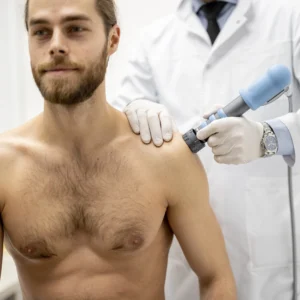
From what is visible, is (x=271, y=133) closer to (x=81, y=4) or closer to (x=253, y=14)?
(x=253, y=14)

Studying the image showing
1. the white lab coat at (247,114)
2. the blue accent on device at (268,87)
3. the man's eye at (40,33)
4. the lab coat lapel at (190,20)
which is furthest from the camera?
the lab coat lapel at (190,20)

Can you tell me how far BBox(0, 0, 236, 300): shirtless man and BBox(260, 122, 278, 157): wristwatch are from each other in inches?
6.4

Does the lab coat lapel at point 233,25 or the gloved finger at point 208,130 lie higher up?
the lab coat lapel at point 233,25

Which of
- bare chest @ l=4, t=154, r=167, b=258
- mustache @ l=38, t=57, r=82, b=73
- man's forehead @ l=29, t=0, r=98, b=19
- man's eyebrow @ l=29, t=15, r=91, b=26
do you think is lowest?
bare chest @ l=4, t=154, r=167, b=258

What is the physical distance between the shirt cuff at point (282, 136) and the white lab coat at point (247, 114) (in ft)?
0.18

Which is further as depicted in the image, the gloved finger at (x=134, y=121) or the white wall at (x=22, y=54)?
the white wall at (x=22, y=54)

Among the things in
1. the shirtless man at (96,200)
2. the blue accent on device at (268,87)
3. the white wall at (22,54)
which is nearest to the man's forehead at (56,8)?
the shirtless man at (96,200)

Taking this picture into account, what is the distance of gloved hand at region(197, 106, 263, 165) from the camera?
940 millimetres

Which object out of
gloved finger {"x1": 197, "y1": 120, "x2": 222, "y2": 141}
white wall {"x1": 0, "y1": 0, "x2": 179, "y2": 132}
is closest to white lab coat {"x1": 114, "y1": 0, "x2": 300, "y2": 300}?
gloved finger {"x1": 197, "y1": 120, "x2": 222, "y2": 141}

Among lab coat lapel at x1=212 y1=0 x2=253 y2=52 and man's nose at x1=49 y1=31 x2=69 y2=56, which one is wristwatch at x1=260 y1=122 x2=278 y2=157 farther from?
man's nose at x1=49 y1=31 x2=69 y2=56

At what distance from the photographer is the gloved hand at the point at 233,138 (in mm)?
940

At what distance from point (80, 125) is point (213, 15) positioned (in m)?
0.56

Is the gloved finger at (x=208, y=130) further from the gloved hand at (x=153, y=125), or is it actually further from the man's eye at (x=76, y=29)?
the man's eye at (x=76, y=29)

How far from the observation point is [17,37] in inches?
81.2
